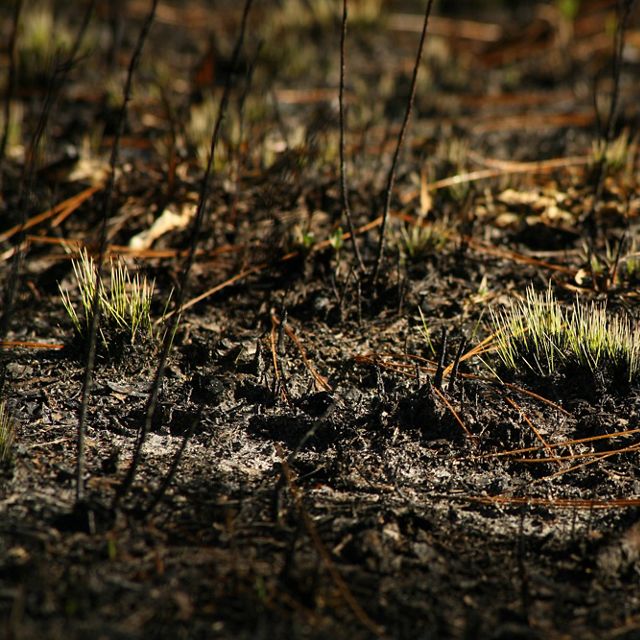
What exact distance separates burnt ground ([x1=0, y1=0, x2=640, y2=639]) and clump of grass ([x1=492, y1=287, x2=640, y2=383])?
49 mm

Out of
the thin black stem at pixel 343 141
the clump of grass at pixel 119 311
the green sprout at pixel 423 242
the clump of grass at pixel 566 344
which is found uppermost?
the thin black stem at pixel 343 141

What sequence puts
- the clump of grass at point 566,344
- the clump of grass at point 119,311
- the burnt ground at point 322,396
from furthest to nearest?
the clump of grass at point 119,311, the clump of grass at point 566,344, the burnt ground at point 322,396

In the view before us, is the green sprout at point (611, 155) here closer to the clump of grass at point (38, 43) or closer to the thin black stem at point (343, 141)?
the thin black stem at point (343, 141)

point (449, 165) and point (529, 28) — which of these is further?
point (529, 28)

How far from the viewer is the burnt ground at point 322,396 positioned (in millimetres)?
1796

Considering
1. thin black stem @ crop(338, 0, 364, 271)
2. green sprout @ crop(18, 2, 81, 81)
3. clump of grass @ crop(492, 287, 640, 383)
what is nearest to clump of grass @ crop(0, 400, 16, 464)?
thin black stem @ crop(338, 0, 364, 271)

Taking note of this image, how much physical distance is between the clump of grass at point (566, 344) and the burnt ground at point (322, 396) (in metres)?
0.05

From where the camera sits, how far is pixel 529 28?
19.4 feet

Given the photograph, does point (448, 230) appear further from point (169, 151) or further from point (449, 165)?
point (169, 151)

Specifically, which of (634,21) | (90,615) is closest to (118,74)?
(634,21)

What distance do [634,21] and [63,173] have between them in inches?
166

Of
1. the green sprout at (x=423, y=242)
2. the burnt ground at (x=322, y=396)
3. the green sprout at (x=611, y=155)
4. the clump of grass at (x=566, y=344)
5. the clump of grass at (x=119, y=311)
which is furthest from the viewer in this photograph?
the green sprout at (x=611, y=155)

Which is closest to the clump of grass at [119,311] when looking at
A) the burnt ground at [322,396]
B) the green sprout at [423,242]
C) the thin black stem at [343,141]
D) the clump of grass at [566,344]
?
the burnt ground at [322,396]

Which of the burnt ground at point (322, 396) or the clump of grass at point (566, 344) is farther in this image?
the clump of grass at point (566, 344)
